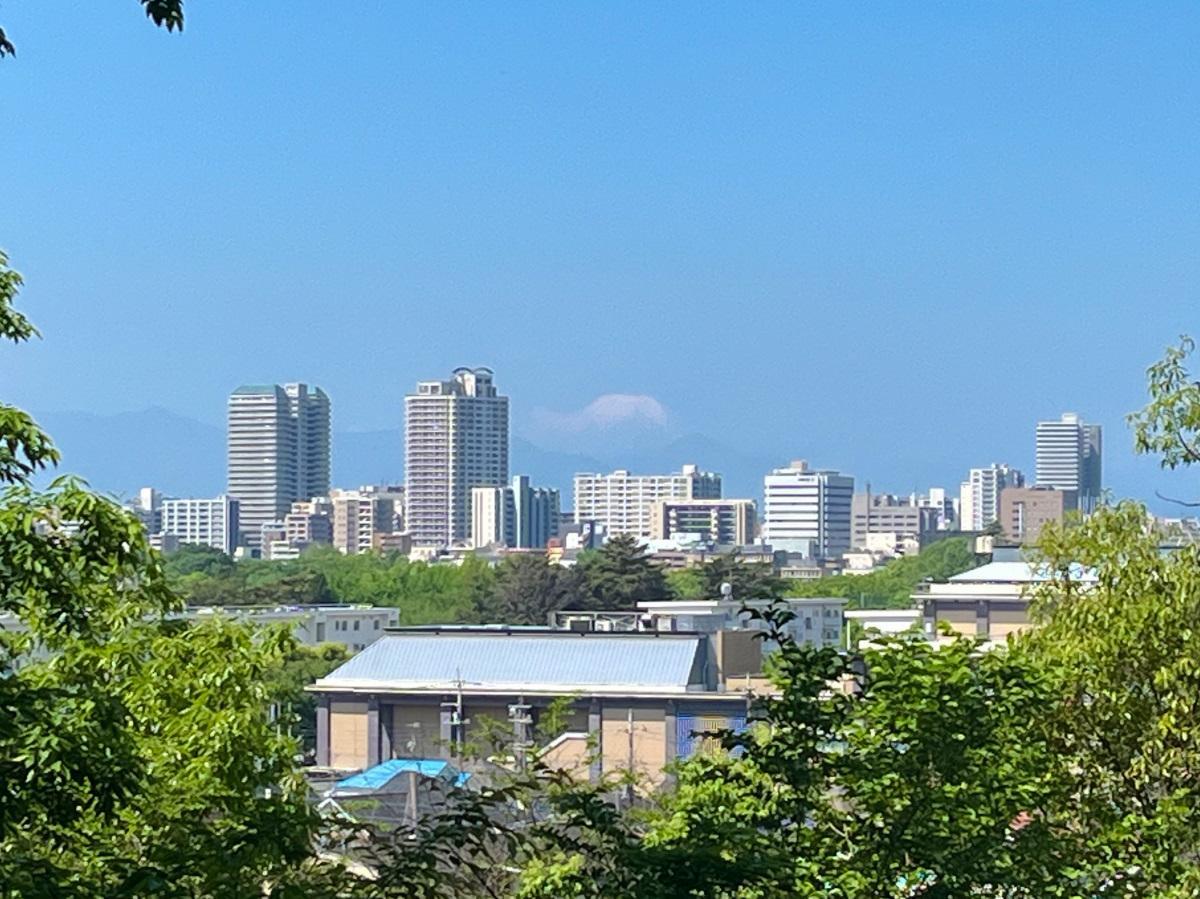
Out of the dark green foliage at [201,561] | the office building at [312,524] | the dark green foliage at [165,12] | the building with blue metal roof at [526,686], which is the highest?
the dark green foliage at [165,12]

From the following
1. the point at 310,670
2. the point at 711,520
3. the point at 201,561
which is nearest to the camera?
the point at 310,670

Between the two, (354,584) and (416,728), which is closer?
(416,728)

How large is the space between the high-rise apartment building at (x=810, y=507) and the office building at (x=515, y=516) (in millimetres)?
16053

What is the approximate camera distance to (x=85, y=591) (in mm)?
3949

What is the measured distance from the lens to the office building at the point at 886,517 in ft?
445

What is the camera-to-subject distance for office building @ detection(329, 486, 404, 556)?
394 feet

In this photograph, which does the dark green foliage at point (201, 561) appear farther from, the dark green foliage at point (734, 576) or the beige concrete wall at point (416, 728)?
the beige concrete wall at point (416, 728)

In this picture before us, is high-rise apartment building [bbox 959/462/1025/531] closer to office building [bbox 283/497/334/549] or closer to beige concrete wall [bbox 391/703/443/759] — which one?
office building [bbox 283/497/334/549]

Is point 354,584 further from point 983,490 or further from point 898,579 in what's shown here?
point 983,490

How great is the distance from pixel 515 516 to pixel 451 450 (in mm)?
7742

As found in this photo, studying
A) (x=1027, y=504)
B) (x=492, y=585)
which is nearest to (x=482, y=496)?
(x=1027, y=504)

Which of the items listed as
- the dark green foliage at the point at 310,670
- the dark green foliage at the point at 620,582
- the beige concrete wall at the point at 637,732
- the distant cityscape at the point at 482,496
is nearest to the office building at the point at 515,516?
the distant cityscape at the point at 482,496

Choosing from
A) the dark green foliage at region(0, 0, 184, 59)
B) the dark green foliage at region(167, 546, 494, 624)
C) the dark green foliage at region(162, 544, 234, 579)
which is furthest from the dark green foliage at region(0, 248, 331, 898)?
the dark green foliage at region(162, 544, 234, 579)

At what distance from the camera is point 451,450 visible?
14062 centimetres
